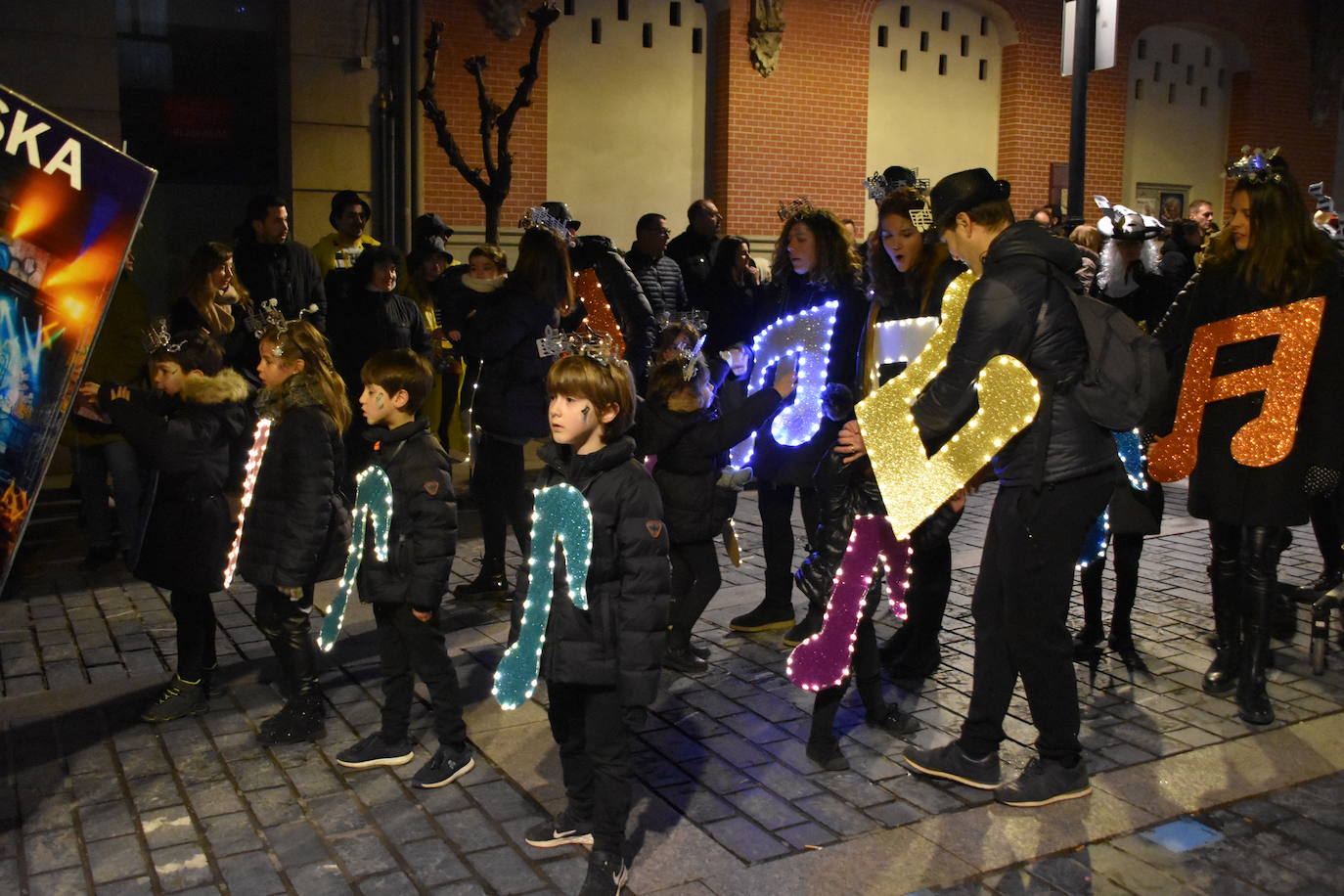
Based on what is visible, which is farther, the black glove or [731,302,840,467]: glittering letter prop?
[731,302,840,467]: glittering letter prop

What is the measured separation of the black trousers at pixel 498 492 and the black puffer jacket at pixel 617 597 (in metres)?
2.79

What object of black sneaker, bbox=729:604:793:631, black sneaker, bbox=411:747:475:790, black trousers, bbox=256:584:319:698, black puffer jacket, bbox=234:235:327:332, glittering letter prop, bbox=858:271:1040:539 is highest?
black puffer jacket, bbox=234:235:327:332

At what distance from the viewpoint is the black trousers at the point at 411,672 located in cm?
456

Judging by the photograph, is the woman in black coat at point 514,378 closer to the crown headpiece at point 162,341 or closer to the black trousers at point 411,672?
the crown headpiece at point 162,341

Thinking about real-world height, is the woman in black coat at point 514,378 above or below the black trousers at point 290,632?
above

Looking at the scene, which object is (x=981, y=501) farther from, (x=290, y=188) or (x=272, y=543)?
(x=290, y=188)

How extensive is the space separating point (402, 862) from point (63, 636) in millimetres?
3094

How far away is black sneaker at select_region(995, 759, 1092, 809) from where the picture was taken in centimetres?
435

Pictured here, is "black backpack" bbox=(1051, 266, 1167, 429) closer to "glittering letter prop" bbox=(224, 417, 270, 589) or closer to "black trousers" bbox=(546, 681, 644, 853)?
"black trousers" bbox=(546, 681, 644, 853)

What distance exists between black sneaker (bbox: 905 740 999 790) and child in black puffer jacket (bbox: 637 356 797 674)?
4.22ft

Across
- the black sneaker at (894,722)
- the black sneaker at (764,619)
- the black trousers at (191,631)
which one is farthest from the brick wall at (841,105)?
the black sneaker at (894,722)

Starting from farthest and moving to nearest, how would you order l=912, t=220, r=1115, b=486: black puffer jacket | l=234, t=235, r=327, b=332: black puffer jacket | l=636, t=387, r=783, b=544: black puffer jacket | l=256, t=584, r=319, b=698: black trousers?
l=234, t=235, r=327, b=332: black puffer jacket → l=636, t=387, r=783, b=544: black puffer jacket → l=256, t=584, r=319, b=698: black trousers → l=912, t=220, r=1115, b=486: black puffer jacket

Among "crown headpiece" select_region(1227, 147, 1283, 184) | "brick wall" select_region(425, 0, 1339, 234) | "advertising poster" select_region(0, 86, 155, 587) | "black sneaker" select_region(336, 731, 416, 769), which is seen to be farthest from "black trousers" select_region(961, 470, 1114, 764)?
"brick wall" select_region(425, 0, 1339, 234)

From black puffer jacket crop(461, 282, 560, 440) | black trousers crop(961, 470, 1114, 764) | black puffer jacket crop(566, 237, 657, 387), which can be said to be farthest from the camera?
black puffer jacket crop(566, 237, 657, 387)
